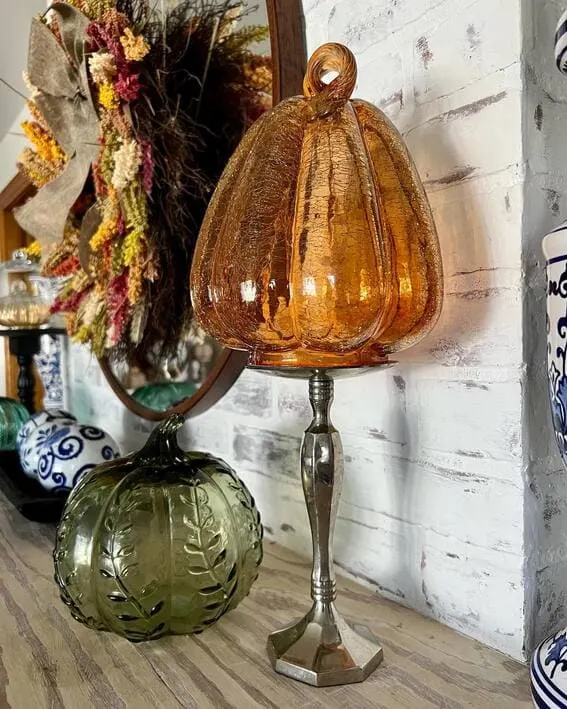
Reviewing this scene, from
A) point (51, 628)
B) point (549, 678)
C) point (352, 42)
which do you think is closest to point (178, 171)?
point (352, 42)

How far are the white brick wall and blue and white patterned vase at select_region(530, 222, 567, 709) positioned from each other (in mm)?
93

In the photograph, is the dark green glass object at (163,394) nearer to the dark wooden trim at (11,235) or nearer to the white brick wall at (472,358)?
the white brick wall at (472,358)

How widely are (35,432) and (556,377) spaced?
0.83m

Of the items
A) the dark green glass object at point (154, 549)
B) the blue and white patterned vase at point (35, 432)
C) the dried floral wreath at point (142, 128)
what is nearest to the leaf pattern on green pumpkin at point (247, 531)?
the dark green glass object at point (154, 549)

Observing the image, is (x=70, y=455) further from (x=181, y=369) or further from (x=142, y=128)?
(x=142, y=128)

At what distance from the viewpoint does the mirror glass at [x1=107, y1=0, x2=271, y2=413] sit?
2.54 feet

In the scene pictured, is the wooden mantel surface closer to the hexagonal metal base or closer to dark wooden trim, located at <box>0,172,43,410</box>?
the hexagonal metal base

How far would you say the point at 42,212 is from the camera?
1.06m

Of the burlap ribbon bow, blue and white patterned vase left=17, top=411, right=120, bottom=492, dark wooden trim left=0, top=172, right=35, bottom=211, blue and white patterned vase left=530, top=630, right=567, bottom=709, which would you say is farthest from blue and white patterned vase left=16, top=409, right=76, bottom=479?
dark wooden trim left=0, top=172, right=35, bottom=211

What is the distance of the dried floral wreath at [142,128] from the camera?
32.7 inches

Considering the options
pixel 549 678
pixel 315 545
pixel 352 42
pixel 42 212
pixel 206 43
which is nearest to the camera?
pixel 549 678

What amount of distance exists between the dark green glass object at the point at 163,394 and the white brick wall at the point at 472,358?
0.33 metres

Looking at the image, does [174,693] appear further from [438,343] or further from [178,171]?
[178,171]

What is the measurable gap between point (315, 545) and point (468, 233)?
0.28 meters
